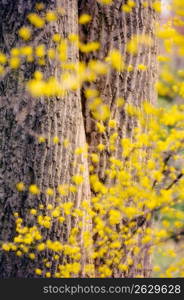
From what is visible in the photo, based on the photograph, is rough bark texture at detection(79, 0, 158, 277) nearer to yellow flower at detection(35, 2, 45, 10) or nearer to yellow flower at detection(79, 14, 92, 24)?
yellow flower at detection(79, 14, 92, 24)

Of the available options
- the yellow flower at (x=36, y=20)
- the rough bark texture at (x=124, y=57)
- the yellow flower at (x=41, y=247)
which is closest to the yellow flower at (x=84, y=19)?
the rough bark texture at (x=124, y=57)

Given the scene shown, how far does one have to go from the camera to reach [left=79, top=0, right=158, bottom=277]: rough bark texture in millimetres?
2838

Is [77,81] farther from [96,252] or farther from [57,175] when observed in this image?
[96,252]

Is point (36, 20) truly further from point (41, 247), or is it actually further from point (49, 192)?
point (41, 247)

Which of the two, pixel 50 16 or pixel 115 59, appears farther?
pixel 115 59

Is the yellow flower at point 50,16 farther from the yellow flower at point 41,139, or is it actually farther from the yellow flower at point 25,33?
the yellow flower at point 41,139

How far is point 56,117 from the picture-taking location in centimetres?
268

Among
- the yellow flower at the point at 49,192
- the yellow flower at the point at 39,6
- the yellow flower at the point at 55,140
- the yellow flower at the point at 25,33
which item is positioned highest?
the yellow flower at the point at 39,6

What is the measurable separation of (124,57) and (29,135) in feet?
2.79

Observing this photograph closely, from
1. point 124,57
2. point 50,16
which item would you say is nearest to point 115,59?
point 124,57

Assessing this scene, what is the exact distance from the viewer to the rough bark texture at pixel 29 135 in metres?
2.62

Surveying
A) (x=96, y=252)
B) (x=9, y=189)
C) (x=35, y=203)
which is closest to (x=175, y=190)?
(x=96, y=252)

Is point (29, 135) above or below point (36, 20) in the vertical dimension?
below

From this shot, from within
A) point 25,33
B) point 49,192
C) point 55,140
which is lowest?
point 49,192
